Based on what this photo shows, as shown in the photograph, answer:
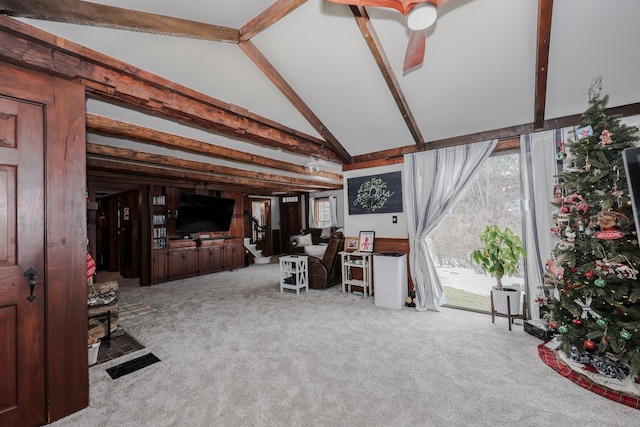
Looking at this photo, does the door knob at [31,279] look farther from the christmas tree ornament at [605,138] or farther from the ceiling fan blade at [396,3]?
the christmas tree ornament at [605,138]

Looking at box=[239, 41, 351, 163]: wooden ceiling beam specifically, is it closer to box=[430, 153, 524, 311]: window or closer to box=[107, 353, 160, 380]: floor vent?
box=[430, 153, 524, 311]: window

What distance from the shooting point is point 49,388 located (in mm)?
1767

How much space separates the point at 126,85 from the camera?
228 centimetres

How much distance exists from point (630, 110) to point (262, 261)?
25.8 feet

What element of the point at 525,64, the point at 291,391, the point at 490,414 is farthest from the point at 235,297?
the point at 525,64

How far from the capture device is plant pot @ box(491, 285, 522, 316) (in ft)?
10.5

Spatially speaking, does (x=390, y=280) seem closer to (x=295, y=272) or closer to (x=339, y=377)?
(x=295, y=272)

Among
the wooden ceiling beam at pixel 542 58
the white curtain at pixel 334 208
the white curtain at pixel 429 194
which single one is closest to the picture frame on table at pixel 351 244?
the white curtain at pixel 429 194

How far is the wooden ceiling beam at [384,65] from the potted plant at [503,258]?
165 cm

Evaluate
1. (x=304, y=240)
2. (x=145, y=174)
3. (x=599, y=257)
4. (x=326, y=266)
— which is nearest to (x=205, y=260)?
(x=145, y=174)

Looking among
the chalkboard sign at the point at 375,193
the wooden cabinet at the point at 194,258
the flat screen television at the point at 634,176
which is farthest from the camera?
the wooden cabinet at the point at 194,258

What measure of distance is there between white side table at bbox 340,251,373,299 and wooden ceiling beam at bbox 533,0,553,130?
279cm

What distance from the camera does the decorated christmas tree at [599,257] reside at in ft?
6.76

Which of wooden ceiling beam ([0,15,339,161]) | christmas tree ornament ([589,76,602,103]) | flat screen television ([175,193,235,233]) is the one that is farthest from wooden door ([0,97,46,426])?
flat screen television ([175,193,235,233])
